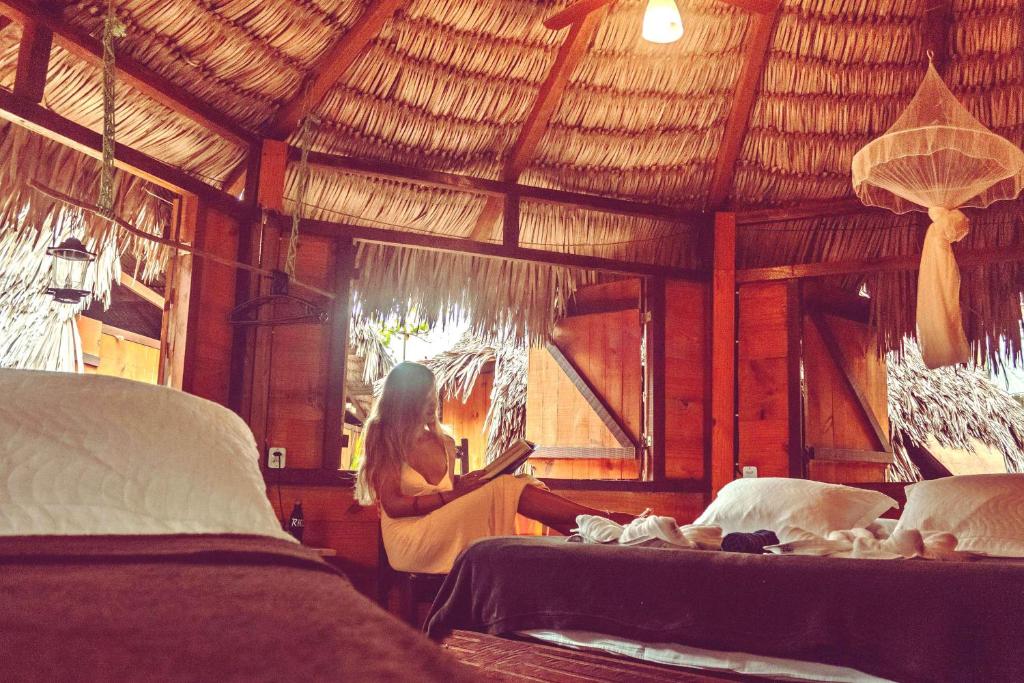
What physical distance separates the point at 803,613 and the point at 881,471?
11.2 ft

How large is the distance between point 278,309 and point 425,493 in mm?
1089

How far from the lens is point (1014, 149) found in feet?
9.71

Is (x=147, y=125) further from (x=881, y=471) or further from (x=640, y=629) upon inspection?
(x=881, y=471)

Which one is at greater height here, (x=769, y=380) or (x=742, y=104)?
(x=742, y=104)

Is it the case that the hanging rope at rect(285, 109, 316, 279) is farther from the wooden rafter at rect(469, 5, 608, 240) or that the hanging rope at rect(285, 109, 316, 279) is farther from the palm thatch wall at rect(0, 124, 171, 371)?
the wooden rafter at rect(469, 5, 608, 240)

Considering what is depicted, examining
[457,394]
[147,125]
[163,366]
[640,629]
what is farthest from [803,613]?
[457,394]

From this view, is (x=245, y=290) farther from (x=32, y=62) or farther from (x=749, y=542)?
(x=749, y=542)

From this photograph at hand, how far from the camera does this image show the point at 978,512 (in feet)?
8.42

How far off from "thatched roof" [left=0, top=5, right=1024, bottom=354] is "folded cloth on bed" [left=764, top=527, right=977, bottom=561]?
248cm

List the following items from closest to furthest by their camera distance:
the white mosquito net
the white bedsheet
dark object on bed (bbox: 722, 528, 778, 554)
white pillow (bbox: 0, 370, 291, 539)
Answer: white pillow (bbox: 0, 370, 291, 539), the white bedsheet, dark object on bed (bbox: 722, 528, 778, 554), the white mosquito net

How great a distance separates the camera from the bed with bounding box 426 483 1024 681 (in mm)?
1602

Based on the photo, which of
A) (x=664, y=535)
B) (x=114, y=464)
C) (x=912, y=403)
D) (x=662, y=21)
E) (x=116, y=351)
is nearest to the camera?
(x=114, y=464)

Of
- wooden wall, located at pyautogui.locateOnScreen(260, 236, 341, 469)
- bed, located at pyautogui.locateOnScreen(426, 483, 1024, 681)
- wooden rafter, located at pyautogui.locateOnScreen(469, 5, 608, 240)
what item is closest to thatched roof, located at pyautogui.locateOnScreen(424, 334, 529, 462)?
wooden rafter, located at pyautogui.locateOnScreen(469, 5, 608, 240)

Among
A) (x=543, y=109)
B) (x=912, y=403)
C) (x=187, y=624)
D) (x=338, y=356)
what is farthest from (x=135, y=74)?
(x=912, y=403)
